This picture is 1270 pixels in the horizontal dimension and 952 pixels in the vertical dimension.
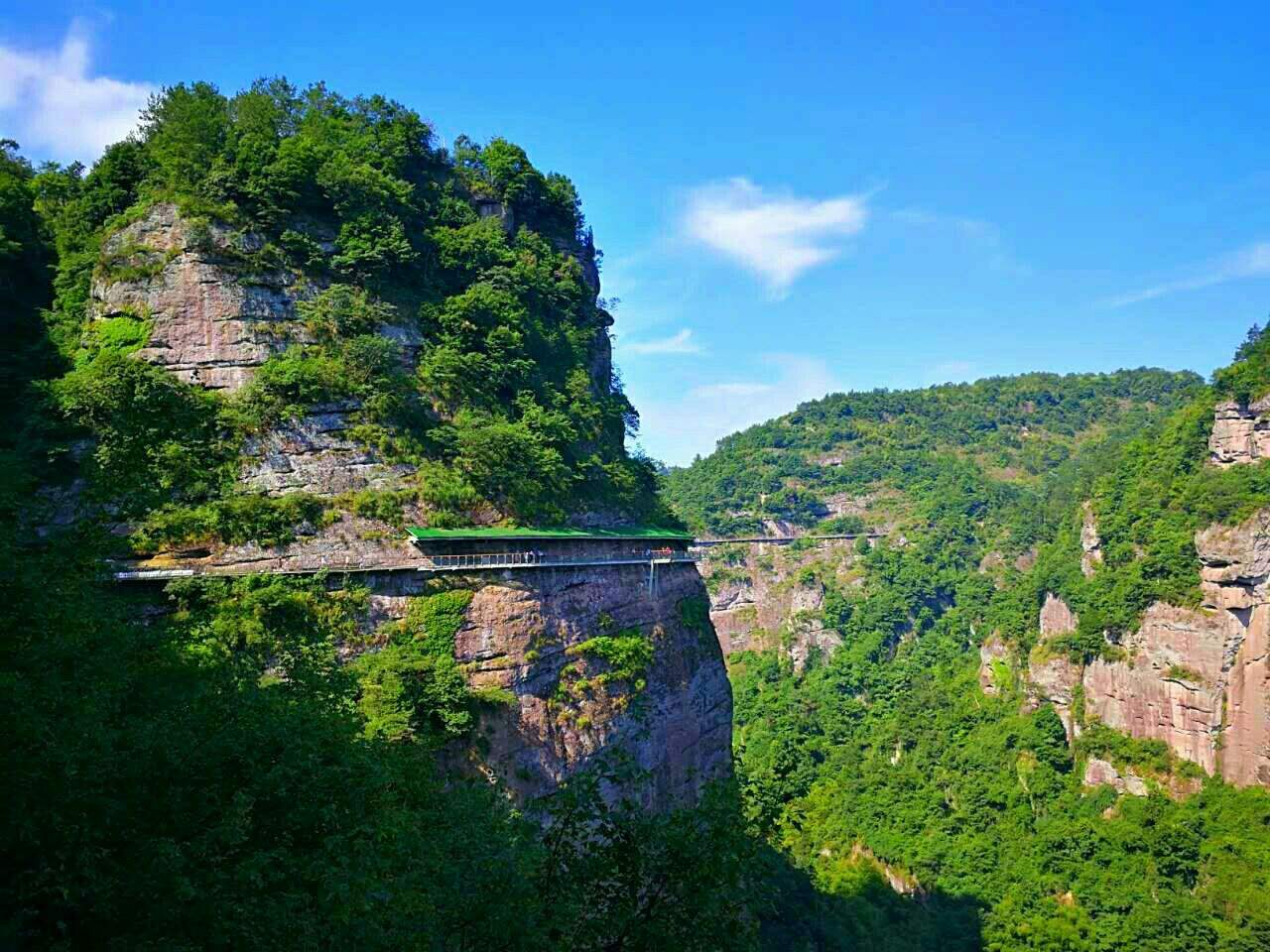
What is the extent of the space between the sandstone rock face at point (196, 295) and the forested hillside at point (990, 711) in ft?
70.4

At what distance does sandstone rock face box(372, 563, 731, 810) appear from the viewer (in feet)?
80.5

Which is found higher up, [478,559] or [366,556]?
[366,556]

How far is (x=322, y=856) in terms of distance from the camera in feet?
35.5

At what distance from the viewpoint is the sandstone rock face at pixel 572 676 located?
24.5 m

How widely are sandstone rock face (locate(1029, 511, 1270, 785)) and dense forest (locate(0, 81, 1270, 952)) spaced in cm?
154

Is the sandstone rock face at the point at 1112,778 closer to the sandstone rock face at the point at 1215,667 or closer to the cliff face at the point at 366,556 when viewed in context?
the sandstone rock face at the point at 1215,667

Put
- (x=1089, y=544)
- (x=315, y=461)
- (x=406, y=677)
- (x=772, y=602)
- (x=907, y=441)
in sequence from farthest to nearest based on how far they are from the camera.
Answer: (x=907, y=441), (x=772, y=602), (x=1089, y=544), (x=315, y=461), (x=406, y=677)

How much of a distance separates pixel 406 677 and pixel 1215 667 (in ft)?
170

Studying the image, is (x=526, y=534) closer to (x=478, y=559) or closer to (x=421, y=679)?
(x=478, y=559)

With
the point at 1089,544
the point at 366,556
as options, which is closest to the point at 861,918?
the point at 1089,544

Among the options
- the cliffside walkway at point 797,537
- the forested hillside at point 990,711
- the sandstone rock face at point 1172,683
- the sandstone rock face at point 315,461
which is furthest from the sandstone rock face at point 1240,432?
the cliffside walkway at point 797,537

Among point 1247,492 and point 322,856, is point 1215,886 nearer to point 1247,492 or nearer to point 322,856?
point 1247,492

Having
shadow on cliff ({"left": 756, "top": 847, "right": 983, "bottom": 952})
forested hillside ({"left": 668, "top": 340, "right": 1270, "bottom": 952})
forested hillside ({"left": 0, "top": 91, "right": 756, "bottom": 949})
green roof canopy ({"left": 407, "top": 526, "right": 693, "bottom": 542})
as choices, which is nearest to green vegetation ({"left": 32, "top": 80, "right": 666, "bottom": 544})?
forested hillside ({"left": 0, "top": 91, "right": 756, "bottom": 949})

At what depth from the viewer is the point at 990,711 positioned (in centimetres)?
6962
